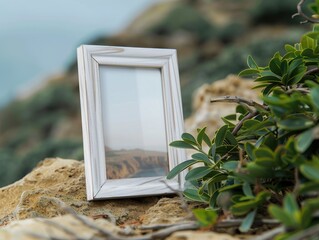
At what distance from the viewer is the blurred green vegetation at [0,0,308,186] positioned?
13195 millimetres

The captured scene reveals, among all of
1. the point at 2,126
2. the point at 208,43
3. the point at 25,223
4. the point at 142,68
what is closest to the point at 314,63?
the point at 142,68

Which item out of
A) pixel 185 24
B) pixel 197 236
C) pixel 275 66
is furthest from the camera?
pixel 185 24

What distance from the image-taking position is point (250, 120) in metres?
1.74

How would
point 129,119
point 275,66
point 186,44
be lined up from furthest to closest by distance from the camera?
point 186,44
point 129,119
point 275,66

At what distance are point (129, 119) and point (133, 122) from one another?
0.06 feet

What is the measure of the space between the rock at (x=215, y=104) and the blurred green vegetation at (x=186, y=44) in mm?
5950

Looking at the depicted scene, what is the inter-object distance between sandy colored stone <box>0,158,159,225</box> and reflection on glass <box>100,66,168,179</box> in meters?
0.12

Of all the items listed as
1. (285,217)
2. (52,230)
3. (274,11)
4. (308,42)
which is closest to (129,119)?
(308,42)

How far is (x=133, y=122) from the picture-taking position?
2182 millimetres

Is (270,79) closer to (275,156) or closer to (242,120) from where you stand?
(242,120)

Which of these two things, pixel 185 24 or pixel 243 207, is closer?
pixel 243 207

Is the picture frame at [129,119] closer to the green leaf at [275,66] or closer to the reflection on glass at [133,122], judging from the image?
the reflection on glass at [133,122]

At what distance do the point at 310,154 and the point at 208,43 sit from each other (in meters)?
17.4

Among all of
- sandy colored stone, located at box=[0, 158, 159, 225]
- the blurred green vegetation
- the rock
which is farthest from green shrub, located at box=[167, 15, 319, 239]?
the blurred green vegetation
